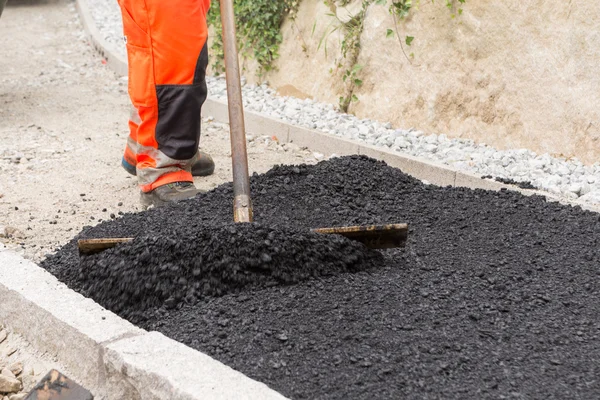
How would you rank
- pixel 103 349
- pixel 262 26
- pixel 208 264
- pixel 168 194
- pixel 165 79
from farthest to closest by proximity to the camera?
pixel 262 26
pixel 168 194
pixel 165 79
pixel 208 264
pixel 103 349

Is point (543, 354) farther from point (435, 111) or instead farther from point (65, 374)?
point (435, 111)

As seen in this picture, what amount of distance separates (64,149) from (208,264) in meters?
2.80

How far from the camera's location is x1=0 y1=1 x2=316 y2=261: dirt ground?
3.63 metres

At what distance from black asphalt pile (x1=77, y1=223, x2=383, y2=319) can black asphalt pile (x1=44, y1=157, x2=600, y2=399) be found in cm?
5

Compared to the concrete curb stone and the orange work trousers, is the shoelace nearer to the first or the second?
the orange work trousers

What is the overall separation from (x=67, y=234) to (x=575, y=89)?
9.75 ft

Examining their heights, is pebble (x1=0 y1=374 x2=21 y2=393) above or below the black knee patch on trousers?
below

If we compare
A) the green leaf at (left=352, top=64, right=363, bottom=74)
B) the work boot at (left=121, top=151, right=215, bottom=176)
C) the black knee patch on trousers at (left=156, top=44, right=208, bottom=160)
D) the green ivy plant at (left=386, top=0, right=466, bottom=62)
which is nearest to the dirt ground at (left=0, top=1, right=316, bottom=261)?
the work boot at (left=121, top=151, right=215, bottom=176)

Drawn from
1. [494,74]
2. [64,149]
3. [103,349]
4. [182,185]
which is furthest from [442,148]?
[103,349]

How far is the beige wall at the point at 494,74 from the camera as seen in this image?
14.0 feet

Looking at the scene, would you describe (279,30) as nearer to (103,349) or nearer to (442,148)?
(442,148)

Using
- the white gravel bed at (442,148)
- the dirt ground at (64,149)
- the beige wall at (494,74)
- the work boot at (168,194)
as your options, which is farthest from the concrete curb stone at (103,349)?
the beige wall at (494,74)

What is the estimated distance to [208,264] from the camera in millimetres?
2504

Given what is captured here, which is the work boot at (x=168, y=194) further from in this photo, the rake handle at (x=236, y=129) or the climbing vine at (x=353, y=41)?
the climbing vine at (x=353, y=41)
